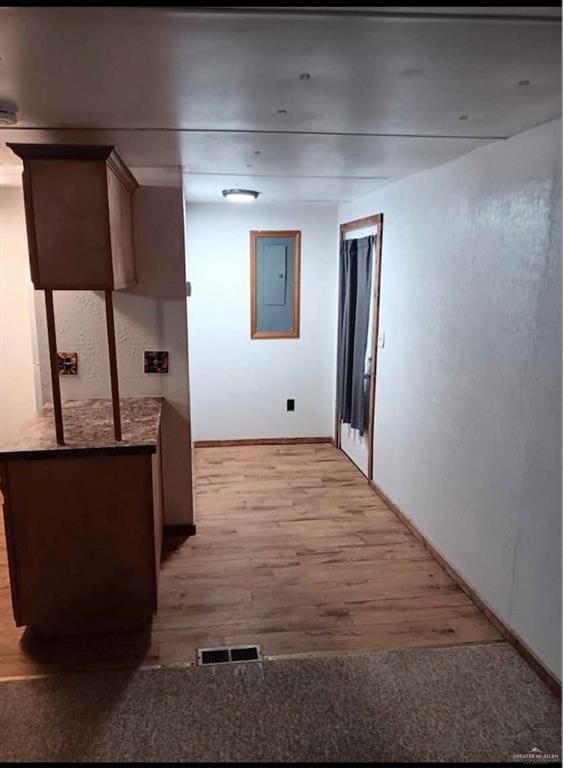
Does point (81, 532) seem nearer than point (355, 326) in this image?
Yes

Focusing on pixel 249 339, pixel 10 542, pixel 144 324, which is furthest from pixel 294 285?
pixel 10 542

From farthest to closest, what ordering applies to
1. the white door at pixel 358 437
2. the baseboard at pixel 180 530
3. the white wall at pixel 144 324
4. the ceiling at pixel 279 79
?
the white door at pixel 358 437, the baseboard at pixel 180 530, the white wall at pixel 144 324, the ceiling at pixel 279 79

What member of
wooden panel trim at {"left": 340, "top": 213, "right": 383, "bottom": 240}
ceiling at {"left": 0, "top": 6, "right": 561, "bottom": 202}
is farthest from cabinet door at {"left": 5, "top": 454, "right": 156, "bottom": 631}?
wooden panel trim at {"left": 340, "top": 213, "right": 383, "bottom": 240}

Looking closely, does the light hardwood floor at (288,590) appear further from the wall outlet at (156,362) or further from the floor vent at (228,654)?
the wall outlet at (156,362)

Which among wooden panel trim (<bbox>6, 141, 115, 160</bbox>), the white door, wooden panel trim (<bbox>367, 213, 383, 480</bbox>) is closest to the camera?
wooden panel trim (<bbox>6, 141, 115, 160</bbox>)

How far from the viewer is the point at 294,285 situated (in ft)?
16.8

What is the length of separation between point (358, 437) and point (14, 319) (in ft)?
9.34

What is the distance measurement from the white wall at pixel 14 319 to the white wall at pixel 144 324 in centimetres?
77

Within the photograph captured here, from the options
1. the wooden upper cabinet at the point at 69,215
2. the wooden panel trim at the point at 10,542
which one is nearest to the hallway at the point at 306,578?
the wooden panel trim at the point at 10,542

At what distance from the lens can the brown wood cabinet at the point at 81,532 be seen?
234 centimetres

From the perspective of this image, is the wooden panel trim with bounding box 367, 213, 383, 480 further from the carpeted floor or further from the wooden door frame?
the carpeted floor

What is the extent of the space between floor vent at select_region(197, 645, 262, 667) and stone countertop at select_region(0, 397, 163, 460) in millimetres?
910

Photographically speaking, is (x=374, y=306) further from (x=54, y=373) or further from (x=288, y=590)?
(x=54, y=373)

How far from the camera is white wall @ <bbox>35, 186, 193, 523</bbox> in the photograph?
3.19m
